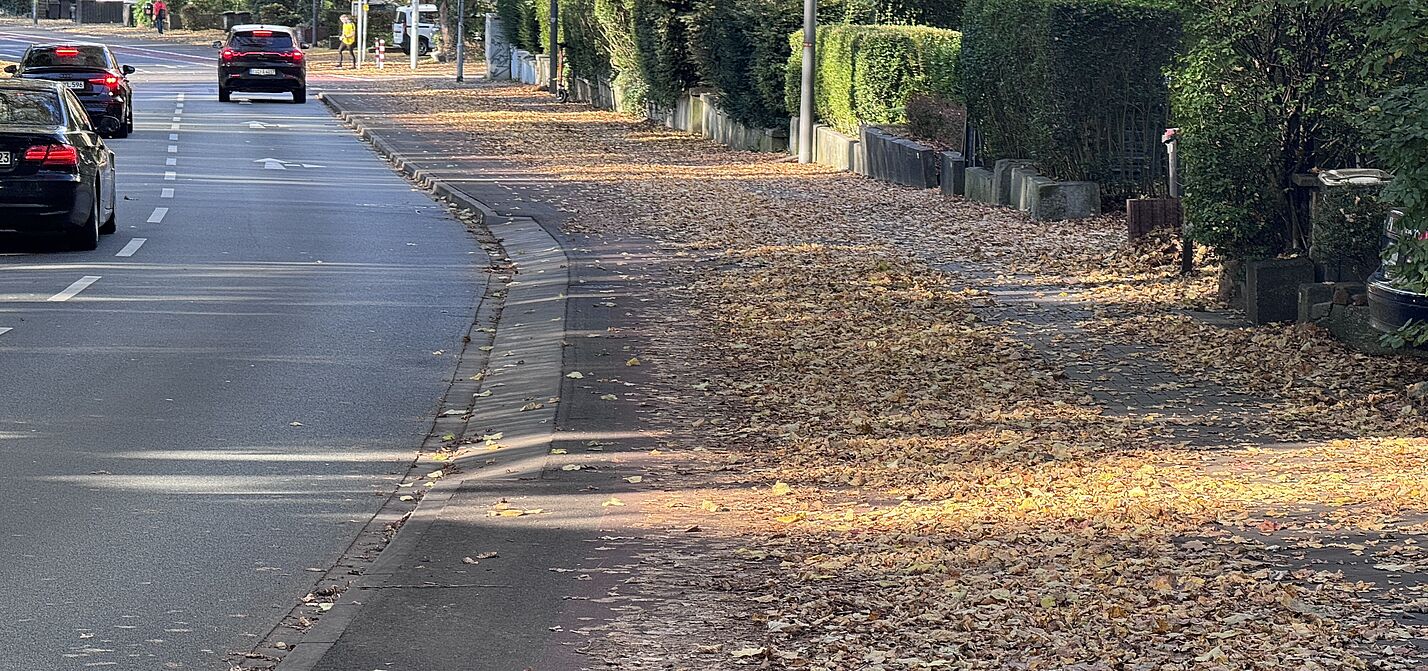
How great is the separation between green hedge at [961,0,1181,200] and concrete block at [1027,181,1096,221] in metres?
0.27

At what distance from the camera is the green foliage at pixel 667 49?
33.7m

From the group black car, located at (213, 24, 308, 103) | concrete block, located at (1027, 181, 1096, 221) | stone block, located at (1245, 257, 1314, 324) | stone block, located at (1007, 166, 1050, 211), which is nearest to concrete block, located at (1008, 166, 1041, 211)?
stone block, located at (1007, 166, 1050, 211)

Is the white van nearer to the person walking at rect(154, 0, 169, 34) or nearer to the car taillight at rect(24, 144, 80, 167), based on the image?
the person walking at rect(154, 0, 169, 34)

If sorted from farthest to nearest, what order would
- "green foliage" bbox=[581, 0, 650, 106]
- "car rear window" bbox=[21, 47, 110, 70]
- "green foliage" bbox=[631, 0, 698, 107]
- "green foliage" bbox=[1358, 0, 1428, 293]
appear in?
"green foliage" bbox=[581, 0, 650, 106], "green foliage" bbox=[631, 0, 698, 107], "car rear window" bbox=[21, 47, 110, 70], "green foliage" bbox=[1358, 0, 1428, 293]

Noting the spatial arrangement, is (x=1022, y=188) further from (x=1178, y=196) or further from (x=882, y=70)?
(x=882, y=70)

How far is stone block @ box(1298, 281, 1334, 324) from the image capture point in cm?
1135

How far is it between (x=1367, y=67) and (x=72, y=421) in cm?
686

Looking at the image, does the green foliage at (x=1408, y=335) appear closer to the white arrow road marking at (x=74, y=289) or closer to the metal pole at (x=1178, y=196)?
the metal pole at (x=1178, y=196)

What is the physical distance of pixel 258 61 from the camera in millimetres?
43594

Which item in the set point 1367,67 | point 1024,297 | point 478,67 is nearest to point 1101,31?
point 1024,297

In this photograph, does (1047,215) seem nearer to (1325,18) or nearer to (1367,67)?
(1325,18)

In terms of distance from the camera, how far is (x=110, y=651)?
5.91 meters

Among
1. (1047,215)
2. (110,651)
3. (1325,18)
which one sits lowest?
(110,651)

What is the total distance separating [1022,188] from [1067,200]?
3.10 feet
